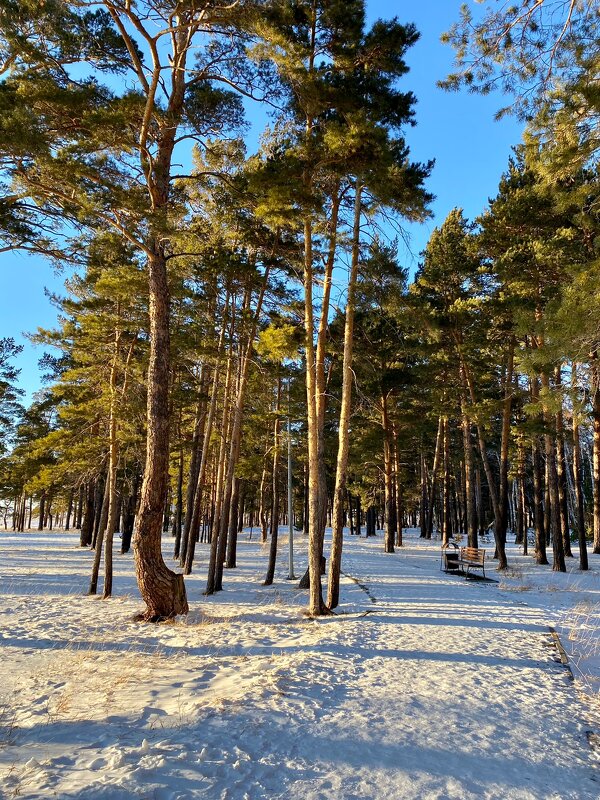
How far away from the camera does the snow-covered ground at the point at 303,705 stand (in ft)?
11.5

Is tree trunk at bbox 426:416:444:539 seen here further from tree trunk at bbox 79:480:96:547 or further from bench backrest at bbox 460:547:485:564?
tree trunk at bbox 79:480:96:547

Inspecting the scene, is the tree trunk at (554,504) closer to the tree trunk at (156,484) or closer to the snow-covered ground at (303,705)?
the snow-covered ground at (303,705)

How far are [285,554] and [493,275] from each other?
18.1 metres

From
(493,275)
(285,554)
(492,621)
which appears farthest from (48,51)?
(285,554)

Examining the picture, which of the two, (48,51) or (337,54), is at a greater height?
(337,54)

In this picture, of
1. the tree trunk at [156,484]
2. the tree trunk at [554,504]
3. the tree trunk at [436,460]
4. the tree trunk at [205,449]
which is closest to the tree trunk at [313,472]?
the tree trunk at [156,484]

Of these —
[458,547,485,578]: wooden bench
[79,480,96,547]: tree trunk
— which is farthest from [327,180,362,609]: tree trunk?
[79,480,96,547]: tree trunk

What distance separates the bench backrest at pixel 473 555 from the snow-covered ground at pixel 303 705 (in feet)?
16.9

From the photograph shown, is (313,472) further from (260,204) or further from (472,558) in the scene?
(472,558)

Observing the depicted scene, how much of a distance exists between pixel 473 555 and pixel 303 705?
41.2ft

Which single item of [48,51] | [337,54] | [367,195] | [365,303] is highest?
[337,54]

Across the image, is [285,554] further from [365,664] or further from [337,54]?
[337,54]

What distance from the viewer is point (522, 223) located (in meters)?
14.2

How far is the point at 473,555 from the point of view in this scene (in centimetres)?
1574
